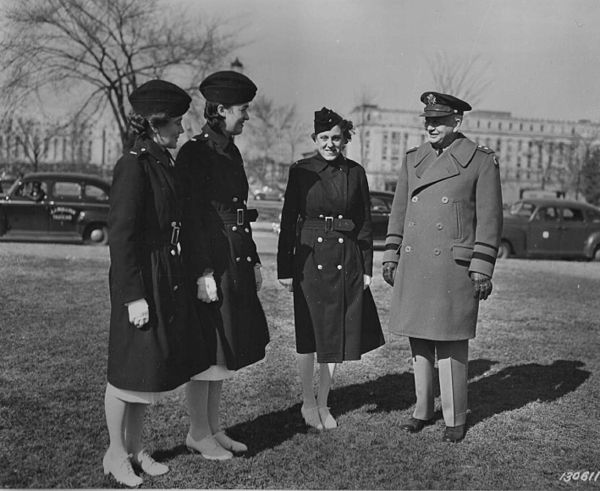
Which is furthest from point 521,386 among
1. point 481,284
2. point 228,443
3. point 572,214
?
point 572,214

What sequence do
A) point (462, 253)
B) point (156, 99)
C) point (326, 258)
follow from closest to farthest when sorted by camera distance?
1. point (156, 99)
2. point (462, 253)
3. point (326, 258)

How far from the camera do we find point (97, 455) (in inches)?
136

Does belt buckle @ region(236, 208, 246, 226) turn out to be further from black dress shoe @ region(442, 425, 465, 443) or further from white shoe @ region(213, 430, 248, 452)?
black dress shoe @ region(442, 425, 465, 443)

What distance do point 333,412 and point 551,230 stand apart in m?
12.6

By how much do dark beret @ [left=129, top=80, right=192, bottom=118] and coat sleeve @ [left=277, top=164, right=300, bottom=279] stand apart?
1.11 m

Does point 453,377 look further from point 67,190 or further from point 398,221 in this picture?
point 67,190

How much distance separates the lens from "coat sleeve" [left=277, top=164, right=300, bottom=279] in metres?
4.11

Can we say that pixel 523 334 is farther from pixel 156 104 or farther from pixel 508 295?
pixel 156 104

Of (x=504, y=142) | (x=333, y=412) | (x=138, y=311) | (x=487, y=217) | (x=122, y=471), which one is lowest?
(x=333, y=412)

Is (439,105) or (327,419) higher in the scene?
(439,105)

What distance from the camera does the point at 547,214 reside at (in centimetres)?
1569

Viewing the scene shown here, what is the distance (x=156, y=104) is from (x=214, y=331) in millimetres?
1163

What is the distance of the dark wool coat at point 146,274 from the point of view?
2.98 metres

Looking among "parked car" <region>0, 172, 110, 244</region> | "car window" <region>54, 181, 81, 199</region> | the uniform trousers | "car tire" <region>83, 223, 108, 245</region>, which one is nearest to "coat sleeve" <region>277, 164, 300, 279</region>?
the uniform trousers
